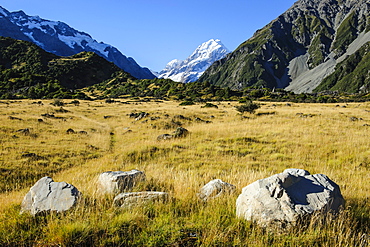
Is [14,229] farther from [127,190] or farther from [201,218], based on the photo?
[201,218]

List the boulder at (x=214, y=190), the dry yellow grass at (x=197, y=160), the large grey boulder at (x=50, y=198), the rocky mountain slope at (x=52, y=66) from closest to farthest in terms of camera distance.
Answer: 1. the large grey boulder at (x=50, y=198)
2. the boulder at (x=214, y=190)
3. the dry yellow grass at (x=197, y=160)
4. the rocky mountain slope at (x=52, y=66)

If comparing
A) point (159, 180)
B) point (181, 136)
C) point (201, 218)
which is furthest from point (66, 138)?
point (201, 218)

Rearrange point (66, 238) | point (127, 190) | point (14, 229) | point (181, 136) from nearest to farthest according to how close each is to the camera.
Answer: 1. point (66, 238)
2. point (14, 229)
3. point (127, 190)
4. point (181, 136)

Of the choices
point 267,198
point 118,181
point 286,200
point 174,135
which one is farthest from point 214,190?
point 174,135

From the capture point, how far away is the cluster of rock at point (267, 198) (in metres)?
3.81

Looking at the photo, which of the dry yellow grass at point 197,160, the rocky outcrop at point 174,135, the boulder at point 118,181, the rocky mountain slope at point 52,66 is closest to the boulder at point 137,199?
the dry yellow grass at point 197,160

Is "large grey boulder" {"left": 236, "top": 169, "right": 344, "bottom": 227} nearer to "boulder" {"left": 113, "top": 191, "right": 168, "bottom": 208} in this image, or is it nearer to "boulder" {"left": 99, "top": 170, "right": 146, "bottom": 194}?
"boulder" {"left": 113, "top": 191, "right": 168, "bottom": 208}

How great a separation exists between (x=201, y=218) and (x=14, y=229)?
11.2 ft

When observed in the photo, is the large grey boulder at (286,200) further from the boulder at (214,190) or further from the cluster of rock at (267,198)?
the boulder at (214,190)

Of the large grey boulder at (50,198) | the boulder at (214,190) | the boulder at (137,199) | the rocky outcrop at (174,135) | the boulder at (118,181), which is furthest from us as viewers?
the rocky outcrop at (174,135)

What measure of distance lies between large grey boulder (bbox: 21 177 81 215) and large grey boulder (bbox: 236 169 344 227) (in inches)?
141

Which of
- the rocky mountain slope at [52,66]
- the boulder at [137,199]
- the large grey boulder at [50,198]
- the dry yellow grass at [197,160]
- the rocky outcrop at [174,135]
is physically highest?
the rocky mountain slope at [52,66]

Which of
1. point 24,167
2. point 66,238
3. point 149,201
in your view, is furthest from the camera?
point 24,167

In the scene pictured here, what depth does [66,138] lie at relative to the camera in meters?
18.2
